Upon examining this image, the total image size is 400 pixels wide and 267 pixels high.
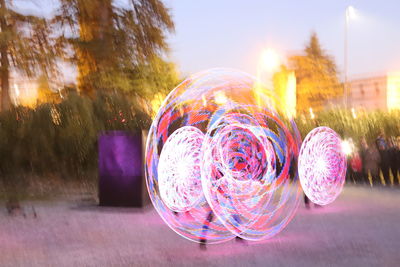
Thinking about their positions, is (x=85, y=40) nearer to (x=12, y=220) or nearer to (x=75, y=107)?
(x=75, y=107)

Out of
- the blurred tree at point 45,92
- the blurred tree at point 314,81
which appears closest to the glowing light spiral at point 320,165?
the blurred tree at point 45,92

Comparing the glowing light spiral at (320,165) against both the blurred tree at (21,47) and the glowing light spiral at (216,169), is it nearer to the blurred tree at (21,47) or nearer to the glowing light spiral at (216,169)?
the glowing light spiral at (216,169)

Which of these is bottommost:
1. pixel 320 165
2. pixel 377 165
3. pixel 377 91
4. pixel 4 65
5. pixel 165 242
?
pixel 377 165

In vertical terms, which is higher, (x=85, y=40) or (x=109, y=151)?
(x=85, y=40)

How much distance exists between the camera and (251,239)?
8930mm

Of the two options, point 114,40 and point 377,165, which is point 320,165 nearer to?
point 377,165

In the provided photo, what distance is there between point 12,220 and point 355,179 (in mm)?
13173

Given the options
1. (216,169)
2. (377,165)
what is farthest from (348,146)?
(216,169)

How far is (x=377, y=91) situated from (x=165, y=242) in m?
58.5

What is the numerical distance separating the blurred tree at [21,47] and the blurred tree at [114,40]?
6.81 ft

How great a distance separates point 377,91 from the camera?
2530 inches

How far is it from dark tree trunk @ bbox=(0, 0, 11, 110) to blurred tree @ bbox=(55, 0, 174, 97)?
2781 mm

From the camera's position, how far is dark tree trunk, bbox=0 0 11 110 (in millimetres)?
19750

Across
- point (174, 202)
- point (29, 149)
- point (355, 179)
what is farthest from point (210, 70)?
point (355, 179)
